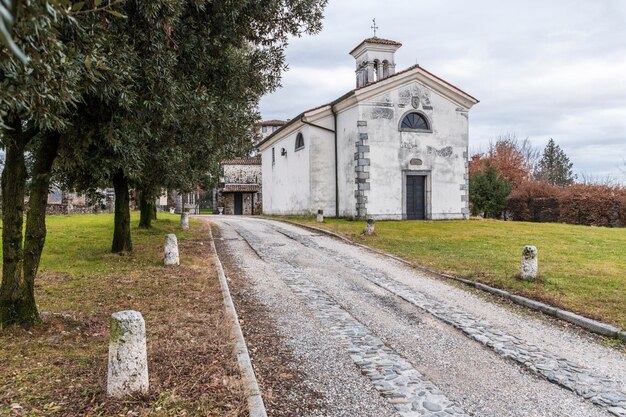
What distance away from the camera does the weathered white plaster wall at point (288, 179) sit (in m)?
27.0

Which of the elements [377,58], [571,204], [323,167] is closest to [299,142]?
[323,167]

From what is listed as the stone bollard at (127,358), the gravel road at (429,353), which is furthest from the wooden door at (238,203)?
the stone bollard at (127,358)

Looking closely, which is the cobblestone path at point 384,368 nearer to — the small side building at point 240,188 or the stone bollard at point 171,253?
the stone bollard at point 171,253

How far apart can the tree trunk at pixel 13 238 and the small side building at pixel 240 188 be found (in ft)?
139

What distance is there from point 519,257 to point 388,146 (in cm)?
1222

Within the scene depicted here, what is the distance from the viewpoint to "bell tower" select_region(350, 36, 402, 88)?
2636 centimetres

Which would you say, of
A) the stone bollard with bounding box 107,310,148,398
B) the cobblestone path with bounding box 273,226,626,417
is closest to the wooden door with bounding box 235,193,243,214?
the cobblestone path with bounding box 273,226,626,417

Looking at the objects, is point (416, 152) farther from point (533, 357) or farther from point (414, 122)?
point (533, 357)

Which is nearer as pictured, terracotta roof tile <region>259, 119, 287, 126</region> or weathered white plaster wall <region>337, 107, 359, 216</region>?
weathered white plaster wall <region>337, 107, 359, 216</region>

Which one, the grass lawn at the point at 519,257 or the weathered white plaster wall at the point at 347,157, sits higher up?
the weathered white plaster wall at the point at 347,157

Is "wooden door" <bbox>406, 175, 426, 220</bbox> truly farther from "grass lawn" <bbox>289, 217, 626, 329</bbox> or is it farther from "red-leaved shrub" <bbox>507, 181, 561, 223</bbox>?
"red-leaved shrub" <bbox>507, 181, 561, 223</bbox>

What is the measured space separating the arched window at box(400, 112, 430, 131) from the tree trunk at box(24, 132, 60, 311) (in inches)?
774

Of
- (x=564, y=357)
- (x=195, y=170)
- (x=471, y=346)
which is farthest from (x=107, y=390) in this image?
(x=195, y=170)

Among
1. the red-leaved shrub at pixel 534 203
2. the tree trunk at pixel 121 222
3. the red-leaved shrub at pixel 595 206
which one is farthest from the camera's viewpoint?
the red-leaved shrub at pixel 534 203
